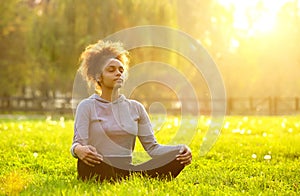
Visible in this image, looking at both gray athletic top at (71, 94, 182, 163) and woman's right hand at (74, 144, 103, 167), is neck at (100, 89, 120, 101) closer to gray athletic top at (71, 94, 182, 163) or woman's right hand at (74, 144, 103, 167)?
gray athletic top at (71, 94, 182, 163)

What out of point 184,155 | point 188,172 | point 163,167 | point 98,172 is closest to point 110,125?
point 98,172

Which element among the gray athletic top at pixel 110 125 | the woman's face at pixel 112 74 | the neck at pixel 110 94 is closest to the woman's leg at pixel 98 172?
the gray athletic top at pixel 110 125

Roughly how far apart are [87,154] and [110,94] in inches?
31.2

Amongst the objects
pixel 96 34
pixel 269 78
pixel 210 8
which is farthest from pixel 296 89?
pixel 96 34

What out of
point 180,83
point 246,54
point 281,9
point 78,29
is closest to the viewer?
point 78,29

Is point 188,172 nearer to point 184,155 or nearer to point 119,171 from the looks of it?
point 119,171

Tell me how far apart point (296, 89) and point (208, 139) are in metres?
48.7

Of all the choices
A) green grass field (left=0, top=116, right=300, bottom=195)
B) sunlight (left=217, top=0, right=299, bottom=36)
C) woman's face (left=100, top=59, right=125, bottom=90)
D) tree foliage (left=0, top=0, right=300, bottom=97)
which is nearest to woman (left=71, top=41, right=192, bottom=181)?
woman's face (left=100, top=59, right=125, bottom=90)

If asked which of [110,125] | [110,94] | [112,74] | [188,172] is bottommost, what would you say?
[188,172]

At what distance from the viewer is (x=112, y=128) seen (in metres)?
4.82

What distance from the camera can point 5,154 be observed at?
746 centimetres

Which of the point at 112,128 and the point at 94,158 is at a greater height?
the point at 112,128

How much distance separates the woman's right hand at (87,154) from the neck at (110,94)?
0.66 m

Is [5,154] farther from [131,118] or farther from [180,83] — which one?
[180,83]
